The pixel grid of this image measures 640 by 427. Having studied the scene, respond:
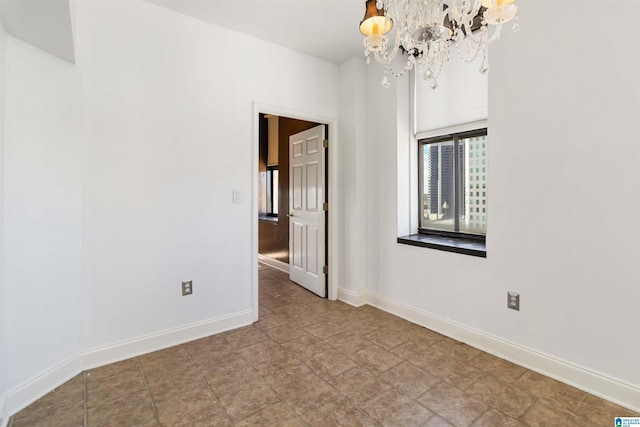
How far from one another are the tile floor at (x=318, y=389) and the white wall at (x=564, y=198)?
32 cm

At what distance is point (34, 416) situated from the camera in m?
1.76

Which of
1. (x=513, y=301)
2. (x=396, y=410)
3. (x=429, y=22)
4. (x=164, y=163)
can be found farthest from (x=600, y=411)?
(x=164, y=163)

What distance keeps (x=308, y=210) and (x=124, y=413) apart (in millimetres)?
2611

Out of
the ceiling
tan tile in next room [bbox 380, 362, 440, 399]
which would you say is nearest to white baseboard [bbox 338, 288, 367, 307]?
tan tile in next room [bbox 380, 362, 440, 399]

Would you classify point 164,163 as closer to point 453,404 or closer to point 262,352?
point 262,352

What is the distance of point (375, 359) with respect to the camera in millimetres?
2350

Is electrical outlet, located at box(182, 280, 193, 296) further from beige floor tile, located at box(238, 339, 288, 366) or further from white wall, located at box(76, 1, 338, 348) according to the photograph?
beige floor tile, located at box(238, 339, 288, 366)

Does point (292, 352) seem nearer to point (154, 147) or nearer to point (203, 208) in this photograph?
point (203, 208)

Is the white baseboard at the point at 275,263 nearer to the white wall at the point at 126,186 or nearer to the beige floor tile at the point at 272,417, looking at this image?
the white wall at the point at 126,186

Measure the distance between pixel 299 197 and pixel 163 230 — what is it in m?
1.90

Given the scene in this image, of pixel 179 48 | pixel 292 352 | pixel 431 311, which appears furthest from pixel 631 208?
pixel 179 48

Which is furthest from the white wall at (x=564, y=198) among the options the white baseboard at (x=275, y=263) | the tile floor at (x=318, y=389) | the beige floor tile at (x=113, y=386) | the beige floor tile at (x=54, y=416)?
the white baseboard at (x=275, y=263)

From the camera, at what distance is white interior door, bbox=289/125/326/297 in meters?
3.70

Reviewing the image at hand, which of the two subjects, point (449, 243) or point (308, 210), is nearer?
point (449, 243)
